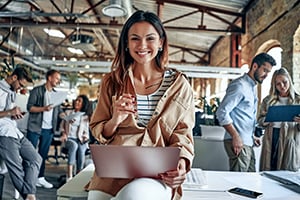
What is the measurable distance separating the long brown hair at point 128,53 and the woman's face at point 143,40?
0.02m

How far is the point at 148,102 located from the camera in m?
1.17

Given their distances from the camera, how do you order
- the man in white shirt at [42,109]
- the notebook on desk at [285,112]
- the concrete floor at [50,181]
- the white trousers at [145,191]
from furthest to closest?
1. the man in white shirt at [42,109]
2. the concrete floor at [50,181]
3. the notebook on desk at [285,112]
4. the white trousers at [145,191]

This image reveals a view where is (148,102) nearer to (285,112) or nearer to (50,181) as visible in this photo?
(285,112)

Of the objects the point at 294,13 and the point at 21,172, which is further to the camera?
the point at 294,13

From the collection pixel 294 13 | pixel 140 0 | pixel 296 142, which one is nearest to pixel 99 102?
pixel 296 142

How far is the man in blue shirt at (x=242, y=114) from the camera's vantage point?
8.20ft

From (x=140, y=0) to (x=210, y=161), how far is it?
4901mm

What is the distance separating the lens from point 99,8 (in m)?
8.17

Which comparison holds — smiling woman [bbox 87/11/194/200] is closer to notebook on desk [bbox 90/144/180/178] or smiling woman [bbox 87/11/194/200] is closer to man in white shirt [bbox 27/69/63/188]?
notebook on desk [bbox 90/144/180/178]

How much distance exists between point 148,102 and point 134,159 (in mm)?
252

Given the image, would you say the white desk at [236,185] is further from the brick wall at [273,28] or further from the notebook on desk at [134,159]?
the brick wall at [273,28]

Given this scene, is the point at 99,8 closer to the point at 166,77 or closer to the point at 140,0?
the point at 140,0

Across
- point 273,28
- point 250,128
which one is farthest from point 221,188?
point 273,28

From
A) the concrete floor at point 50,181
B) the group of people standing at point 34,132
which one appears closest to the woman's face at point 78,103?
the group of people standing at point 34,132
